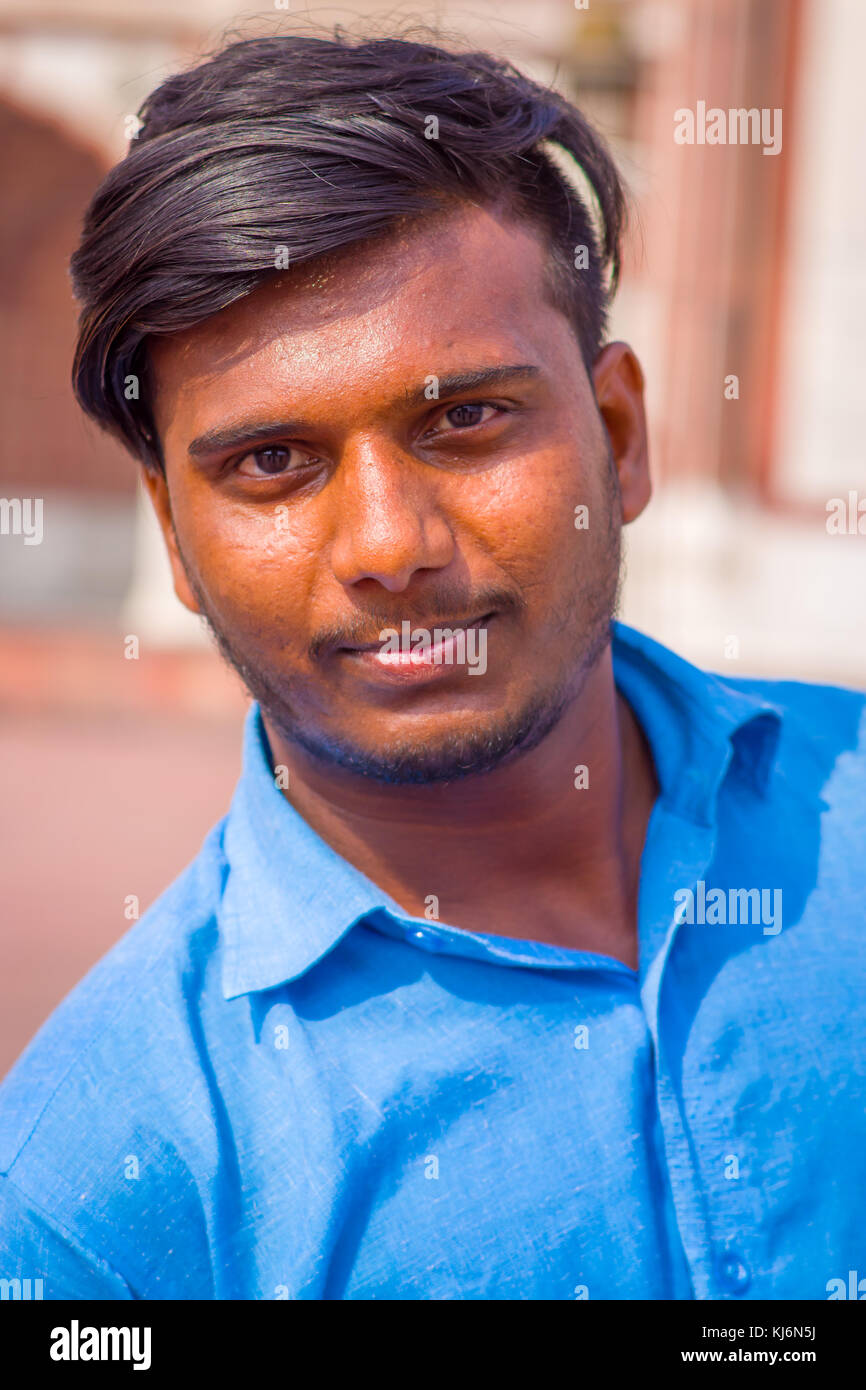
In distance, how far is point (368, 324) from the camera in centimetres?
145

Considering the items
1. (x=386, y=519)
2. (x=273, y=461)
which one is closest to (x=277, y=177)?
(x=273, y=461)

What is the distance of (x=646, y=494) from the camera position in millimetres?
1861

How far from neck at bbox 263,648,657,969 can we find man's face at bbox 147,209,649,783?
0.34ft

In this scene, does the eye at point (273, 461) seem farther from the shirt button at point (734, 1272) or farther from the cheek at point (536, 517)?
the shirt button at point (734, 1272)

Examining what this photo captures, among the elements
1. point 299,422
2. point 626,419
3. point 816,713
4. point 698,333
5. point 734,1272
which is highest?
point 698,333

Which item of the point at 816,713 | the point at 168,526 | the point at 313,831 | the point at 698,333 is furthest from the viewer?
the point at 698,333

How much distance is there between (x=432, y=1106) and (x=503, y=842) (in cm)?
38

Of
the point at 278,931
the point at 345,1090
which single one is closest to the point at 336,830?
the point at 278,931

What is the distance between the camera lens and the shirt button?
4.63 feet

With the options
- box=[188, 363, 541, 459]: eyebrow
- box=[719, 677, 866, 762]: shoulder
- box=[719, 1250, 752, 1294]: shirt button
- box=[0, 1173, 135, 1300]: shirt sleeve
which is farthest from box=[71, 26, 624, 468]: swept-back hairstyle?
box=[719, 1250, 752, 1294]: shirt button

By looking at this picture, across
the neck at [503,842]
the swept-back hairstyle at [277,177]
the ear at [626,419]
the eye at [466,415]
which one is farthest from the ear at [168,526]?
the ear at [626,419]

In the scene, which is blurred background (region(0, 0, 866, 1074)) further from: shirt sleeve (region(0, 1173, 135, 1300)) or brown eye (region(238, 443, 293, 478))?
shirt sleeve (region(0, 1173, 135, 1300))

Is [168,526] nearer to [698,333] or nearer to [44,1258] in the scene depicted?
[44,1258]
